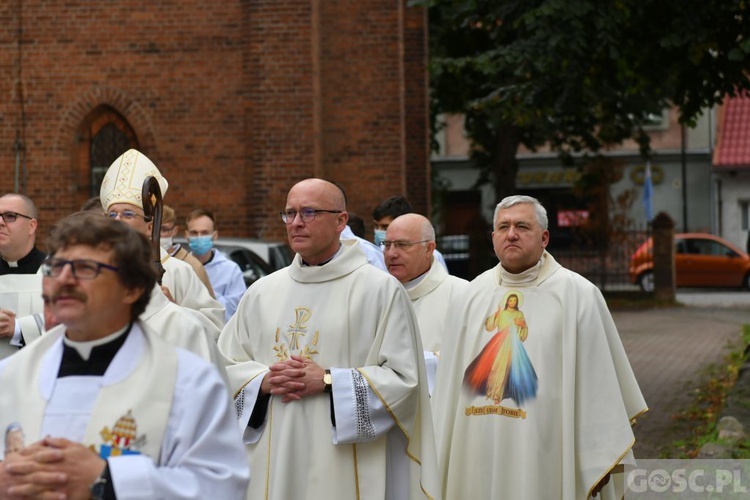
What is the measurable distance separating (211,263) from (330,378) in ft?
16.6

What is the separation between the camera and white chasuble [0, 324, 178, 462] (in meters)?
3.42

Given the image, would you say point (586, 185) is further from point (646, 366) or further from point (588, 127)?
point (646, 366)

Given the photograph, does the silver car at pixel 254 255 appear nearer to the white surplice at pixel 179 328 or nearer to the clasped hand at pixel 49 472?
the white surplice at pixel 179 328

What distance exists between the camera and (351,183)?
18.3 metres

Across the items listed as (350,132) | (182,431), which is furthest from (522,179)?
(182,431)

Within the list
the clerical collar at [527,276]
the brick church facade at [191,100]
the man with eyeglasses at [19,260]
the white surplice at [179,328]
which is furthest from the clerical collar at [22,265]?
the brick church facade at [191,100]

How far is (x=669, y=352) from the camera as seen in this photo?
19047 millimetres

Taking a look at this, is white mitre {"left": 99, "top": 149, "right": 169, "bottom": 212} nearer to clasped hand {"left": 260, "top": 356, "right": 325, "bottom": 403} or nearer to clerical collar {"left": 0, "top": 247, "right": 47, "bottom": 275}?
clerical collar {"left": 0, "top": 247, "right": 47, "bottom": 275}

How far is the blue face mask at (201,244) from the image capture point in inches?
414

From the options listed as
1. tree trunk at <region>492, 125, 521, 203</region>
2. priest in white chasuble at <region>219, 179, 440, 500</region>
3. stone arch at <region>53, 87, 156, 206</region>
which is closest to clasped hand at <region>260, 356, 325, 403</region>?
priest in white chasuble at <region>219, 179, 440, 500</region>

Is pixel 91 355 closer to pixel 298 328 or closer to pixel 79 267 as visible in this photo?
pixel 79 267

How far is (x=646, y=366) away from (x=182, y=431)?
14.4 m

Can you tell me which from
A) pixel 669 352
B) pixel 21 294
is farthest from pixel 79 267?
pixel 669 352

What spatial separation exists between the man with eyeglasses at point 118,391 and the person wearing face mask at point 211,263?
6.87 m
